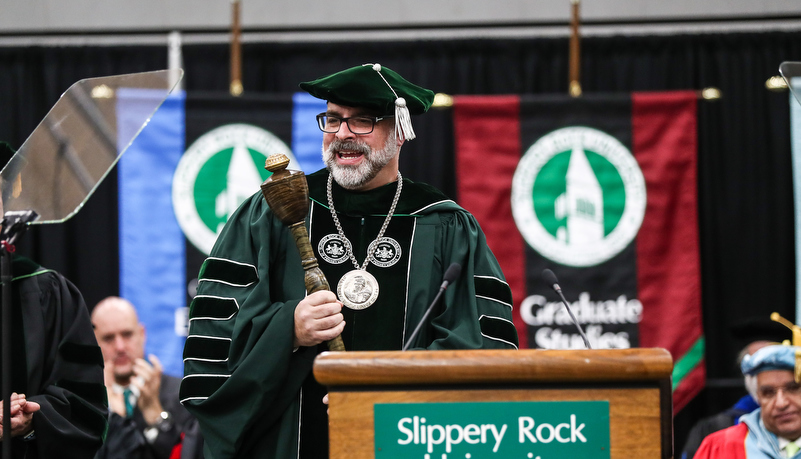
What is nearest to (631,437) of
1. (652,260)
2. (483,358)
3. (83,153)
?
(483,358)

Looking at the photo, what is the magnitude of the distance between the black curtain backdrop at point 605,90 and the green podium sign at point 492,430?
4110 millimetres

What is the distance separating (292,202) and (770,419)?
2.96 meters

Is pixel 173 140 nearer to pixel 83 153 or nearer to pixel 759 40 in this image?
pixel 83 153

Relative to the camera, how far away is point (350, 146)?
2830 mm

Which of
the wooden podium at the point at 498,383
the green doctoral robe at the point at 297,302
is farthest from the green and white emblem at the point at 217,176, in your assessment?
the wooden podium at the point at 498,383

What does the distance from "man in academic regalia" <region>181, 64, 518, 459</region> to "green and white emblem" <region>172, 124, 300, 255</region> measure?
265 centimetres

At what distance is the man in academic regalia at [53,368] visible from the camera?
3100 millimetres

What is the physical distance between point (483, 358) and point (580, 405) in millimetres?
220

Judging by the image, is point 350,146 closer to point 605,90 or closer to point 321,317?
point 321,317

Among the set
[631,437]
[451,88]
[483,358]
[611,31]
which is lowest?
[631,437]

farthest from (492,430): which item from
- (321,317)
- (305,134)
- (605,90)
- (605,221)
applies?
(605,90)

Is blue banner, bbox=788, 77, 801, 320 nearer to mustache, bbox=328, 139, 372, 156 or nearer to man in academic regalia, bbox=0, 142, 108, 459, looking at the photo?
mustache, bbox=328, 139, 372, 156

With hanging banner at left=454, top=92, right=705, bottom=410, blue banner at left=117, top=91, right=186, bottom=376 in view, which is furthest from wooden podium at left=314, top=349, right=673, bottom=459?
blue banner at left=117, top=91, right=186, bottom=376

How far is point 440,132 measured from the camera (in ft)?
19.6
